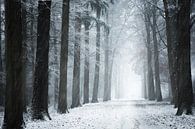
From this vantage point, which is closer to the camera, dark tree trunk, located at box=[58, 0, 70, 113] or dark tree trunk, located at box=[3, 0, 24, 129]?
dark tree trunk, located at box=[3, 0, 24, 129]

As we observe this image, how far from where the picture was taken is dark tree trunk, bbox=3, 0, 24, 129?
965 cm

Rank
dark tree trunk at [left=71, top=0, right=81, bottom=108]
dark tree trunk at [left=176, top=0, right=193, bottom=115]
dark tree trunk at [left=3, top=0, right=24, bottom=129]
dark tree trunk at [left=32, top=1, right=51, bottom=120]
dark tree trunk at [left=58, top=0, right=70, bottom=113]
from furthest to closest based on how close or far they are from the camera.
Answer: dark tree trunk at [left=71, top=0, right=81, bottom=108], dark tree trunk at [left=58, top=0, right=70, bottom=113], dark tree trunk at [left=176, top=0, right=193, bottom=115], dark tree trunk at [left=32, top=1, right=51, bottom=120], dark tree trunk at [left=3, top=0, right=24, bottom=129]

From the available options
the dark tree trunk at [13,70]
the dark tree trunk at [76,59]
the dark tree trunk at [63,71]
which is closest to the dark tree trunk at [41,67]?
the dark tree trunk at [13,70]

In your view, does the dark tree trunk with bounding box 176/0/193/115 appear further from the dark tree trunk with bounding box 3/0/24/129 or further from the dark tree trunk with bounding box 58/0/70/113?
the dark tree trunk with bounding box 3/0/24/129

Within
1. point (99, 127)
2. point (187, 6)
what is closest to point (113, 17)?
point (187, 6)

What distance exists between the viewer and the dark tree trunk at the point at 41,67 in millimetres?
13945


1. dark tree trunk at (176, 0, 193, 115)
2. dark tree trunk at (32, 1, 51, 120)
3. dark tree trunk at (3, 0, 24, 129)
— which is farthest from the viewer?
dark tree trunk at (176, 0, 193, 115)

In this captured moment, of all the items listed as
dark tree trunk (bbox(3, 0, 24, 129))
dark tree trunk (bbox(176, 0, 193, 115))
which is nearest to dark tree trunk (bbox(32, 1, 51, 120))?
dark tree trunk (bbox(3, 0, 24, 129))

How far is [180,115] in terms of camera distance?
14.9 meters

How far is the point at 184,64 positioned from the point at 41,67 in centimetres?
685

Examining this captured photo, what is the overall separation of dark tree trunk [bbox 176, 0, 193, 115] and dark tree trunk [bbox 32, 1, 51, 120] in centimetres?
651

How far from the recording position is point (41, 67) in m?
14.0

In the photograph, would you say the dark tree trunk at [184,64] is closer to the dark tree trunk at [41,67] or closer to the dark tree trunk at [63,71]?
the dark tree trunk at [41,67]

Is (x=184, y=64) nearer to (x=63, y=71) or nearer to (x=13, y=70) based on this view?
(x=63, y=71)
